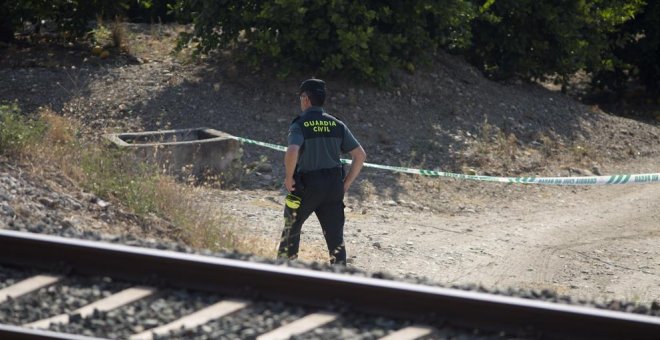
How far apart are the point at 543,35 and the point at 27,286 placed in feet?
40.2

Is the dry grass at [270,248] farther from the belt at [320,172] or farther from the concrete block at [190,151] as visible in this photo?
the concrete block at [190,151]

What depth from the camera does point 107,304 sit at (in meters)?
5.73

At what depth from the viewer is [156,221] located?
8641 millimetres

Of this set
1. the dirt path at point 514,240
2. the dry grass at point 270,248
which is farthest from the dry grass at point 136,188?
the dirt path at point 514,240

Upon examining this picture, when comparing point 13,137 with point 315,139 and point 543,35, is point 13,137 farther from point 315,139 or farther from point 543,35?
point 543,35

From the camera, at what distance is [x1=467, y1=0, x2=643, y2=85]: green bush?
633 inches

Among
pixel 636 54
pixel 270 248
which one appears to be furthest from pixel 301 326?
pixel 636 54

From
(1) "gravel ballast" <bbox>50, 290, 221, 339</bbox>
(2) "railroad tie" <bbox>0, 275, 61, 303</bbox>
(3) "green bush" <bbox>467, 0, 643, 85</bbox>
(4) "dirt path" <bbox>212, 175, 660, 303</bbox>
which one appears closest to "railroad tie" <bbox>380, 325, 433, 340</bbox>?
(1) "gravel ballast" <bbox>50, 290, 221, 339</bbox>

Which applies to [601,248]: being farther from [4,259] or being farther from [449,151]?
[4,259]

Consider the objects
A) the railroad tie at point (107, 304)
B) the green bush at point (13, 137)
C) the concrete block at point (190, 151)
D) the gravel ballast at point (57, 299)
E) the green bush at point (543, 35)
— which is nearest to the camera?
the railroad tie at point (107, 304)

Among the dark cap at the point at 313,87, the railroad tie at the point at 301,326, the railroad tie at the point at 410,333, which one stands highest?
the dark cap at the point at 313,87

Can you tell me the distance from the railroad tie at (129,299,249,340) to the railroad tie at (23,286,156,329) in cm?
34

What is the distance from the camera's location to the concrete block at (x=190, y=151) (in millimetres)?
11234

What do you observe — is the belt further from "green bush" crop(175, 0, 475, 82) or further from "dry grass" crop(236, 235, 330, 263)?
"green bush" crop(175, 0, 475, 82)
